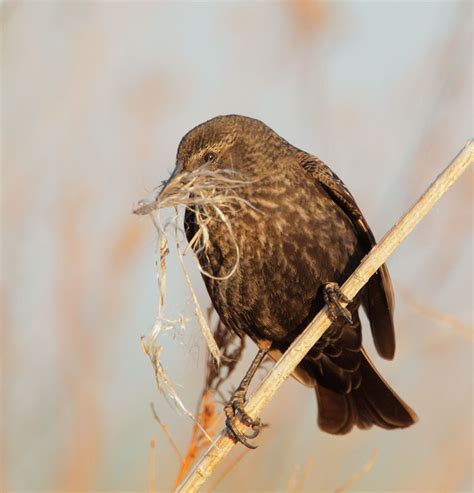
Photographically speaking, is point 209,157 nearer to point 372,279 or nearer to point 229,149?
point 229,149

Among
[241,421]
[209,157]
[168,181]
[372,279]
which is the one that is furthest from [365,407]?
[168,181]

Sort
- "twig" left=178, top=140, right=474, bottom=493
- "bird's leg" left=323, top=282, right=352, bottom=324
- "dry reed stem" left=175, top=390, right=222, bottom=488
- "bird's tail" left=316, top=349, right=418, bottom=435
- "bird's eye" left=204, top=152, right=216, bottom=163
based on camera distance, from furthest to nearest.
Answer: "bird's tail" left=316, top=349, right=418, bottom=435
"bird's eye" left=204, top=152, right=216, bottom=163
"bird's leg" left=323, top=282, right=352, bottom=324
"twig" left=178, top=140, right=474, bottom=493
"dry reed stem" left=175, top=390, right=222, bottom=488

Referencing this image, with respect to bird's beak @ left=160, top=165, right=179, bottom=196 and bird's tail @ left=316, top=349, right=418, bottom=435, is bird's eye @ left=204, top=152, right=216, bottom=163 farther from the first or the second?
bird's tail @ left=316, top=349, right=418, bottom=435

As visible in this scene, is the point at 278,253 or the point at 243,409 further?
the point at 278,253

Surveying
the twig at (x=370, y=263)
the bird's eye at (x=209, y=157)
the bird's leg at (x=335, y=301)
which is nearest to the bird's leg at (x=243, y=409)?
the twig at (x=370, y=263)

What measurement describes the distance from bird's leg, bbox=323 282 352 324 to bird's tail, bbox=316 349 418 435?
61cm

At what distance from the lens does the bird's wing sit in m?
3.53

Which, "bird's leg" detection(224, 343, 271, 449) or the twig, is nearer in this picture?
the twig

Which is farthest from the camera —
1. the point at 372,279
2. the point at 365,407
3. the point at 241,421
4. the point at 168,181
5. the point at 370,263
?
the point at 365,407

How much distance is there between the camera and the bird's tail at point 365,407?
3.85 m

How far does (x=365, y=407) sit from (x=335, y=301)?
929 mm

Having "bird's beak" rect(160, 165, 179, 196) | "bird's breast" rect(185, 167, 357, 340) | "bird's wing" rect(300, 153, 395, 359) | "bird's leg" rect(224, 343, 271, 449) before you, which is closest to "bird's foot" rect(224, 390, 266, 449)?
"bird's leg" rect(224, 343, 271, 449)

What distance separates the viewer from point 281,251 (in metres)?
3.32

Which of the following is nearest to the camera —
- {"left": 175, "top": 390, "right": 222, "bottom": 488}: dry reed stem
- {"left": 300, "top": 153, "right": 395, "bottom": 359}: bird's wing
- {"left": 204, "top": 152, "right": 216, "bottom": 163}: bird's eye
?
{"left": 175, "top": 390, "right": 222, "bottom": 488}: dry reed stem
